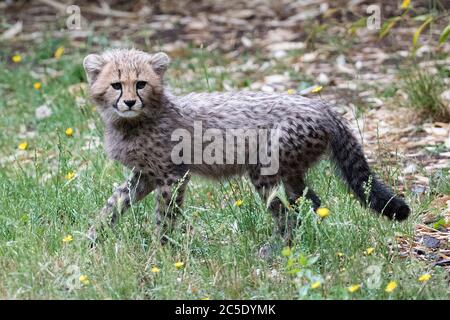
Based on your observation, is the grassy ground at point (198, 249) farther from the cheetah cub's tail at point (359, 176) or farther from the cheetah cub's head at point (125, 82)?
the cheetah cub's head at point (125, 82)

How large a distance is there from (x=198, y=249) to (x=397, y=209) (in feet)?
3.75

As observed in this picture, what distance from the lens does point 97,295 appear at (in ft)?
14.6

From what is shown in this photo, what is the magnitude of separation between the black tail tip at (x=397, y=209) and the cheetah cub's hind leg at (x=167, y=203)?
3.85ft

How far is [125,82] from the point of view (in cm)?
545

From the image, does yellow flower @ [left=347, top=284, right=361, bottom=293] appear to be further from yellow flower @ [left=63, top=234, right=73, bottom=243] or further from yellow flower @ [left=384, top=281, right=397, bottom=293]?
yellow flower @ [left=63, top=234, right=73, bottom=243]

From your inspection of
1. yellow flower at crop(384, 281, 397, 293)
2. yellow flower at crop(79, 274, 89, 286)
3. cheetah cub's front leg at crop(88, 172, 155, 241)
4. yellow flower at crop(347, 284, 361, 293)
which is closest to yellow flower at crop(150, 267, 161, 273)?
yellow flower at crop(79, 274, 89, 286)

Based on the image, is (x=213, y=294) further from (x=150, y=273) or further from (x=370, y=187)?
(x=370, y=187)

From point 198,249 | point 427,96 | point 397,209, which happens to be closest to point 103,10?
point 427,96

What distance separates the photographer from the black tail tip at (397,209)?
5.12m

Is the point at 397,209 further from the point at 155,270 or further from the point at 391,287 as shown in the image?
the point at 155,270

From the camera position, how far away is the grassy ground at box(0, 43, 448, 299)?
14.7 feet
